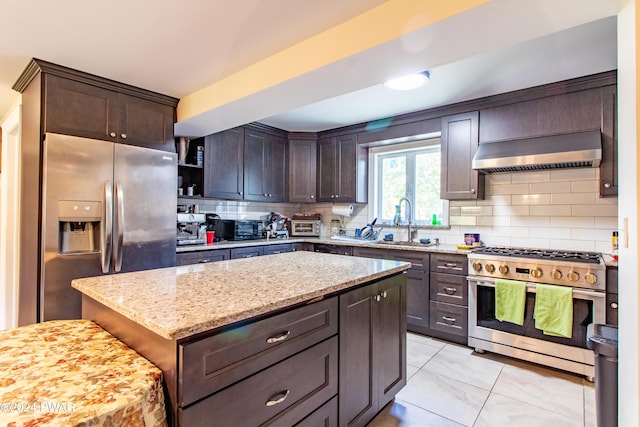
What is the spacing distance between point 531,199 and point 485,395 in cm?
190

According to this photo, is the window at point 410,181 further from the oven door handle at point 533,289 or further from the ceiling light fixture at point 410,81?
the ceiling light fixture at point 410,81

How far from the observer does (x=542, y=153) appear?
8.77 feet

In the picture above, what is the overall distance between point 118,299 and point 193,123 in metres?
2.26

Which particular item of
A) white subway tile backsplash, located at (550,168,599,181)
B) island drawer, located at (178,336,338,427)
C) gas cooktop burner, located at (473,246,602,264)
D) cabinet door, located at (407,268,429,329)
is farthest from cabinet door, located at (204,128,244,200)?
white subway tile backsplash, located at (550,168,599,181)

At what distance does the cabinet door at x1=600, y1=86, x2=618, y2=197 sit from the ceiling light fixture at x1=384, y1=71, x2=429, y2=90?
58.4 inches

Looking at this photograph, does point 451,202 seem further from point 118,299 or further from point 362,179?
point 118,299

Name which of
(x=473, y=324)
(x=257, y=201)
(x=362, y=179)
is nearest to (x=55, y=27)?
(x=257, y=201)

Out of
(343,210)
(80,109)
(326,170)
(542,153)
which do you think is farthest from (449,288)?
(80,109)

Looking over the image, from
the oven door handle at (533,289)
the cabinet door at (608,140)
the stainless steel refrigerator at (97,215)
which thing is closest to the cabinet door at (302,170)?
the stainless steel refrigerator at (97,215)

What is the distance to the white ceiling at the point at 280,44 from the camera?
151cm

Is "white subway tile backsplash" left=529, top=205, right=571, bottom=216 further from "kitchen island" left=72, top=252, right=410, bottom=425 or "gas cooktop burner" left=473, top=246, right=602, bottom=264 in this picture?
"kitchen island" left=72, top=252, right=410, bottom=425

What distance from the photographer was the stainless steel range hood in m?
2.50

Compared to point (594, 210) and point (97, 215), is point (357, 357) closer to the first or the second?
point (97, 215)

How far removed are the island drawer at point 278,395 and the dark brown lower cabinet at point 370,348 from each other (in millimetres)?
109
